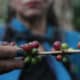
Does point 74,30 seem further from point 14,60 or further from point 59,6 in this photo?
point 14,60

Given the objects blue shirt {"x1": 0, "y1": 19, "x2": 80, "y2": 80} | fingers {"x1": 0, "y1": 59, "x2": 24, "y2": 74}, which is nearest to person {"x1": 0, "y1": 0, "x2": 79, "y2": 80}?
blue shirt {"x1": 0, "y1": 19, "x2": 80, "y2": 80}

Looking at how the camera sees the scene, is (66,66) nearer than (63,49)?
No

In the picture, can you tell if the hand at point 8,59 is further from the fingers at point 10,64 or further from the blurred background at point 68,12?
the blurred background at point 68,12

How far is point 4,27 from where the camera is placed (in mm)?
1751

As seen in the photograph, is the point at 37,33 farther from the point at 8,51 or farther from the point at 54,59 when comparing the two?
the point at 8,51

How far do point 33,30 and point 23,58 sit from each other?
0.93 meters

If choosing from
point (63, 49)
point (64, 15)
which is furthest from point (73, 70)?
point (63, 49)

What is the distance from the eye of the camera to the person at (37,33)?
1760mm

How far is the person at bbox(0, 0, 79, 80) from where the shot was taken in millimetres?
1760

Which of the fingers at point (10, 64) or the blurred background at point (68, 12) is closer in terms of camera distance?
the fingers at point (10, 64)

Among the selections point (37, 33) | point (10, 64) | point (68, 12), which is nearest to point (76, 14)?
point (68, 12)

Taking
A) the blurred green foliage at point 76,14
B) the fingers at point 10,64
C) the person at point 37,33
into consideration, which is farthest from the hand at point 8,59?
the blurred green foliage at point 76,14

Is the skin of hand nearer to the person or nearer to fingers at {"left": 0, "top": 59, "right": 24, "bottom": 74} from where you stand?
fingers at {"left": 0, "top": 59, "right": 24, "bottom": 74}

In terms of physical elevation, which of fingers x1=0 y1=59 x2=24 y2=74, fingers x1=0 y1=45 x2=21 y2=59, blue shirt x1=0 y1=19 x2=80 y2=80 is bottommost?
blue shirt x1=0 y1=19 x2=80 y2=80
